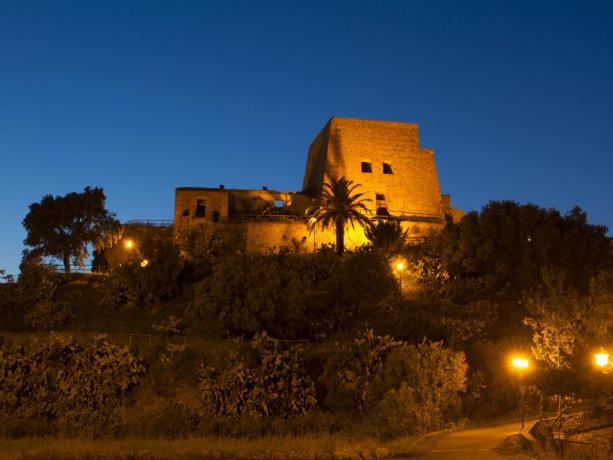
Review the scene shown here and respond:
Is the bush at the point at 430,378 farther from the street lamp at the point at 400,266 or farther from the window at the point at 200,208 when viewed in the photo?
the window at the point at 200,208

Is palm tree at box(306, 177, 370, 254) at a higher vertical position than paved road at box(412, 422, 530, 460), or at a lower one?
higher

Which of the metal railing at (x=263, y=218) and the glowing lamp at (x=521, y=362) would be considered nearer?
the glowing lamp at (x=521, y=362)

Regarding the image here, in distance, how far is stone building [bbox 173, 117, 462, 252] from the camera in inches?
1718

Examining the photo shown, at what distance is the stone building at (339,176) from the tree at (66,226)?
16.6 ft

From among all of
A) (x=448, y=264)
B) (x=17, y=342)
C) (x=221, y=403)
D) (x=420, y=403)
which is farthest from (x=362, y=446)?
(x=448, y=264)

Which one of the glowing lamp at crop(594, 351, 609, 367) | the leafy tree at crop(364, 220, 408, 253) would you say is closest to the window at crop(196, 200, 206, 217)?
the leafy tree at crop(364, 220, 408, 253)

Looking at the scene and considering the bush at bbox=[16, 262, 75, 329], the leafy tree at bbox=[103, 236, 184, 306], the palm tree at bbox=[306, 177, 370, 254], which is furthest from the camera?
the palm tree at bbox=[306, 177, 370, 254]

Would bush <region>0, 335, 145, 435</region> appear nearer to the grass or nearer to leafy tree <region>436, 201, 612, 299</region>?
the grass

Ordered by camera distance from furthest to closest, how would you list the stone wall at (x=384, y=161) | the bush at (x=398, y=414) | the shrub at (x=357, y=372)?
the stone wall at (x=384, y=161)
the shrub at (x=357, y=372)
the bush at (x=398, y=414)

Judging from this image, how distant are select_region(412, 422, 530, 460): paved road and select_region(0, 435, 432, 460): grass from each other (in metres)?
0.51

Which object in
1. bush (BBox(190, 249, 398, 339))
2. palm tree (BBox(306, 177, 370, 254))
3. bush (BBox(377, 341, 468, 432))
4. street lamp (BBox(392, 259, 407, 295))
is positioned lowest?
bush (BBox(377, 341, 468, 432))

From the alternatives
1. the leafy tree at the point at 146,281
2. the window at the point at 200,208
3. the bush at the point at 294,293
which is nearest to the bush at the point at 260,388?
the bush at the point at 294,293

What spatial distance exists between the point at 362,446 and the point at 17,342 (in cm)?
1411

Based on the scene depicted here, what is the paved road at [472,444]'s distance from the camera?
548 inches
